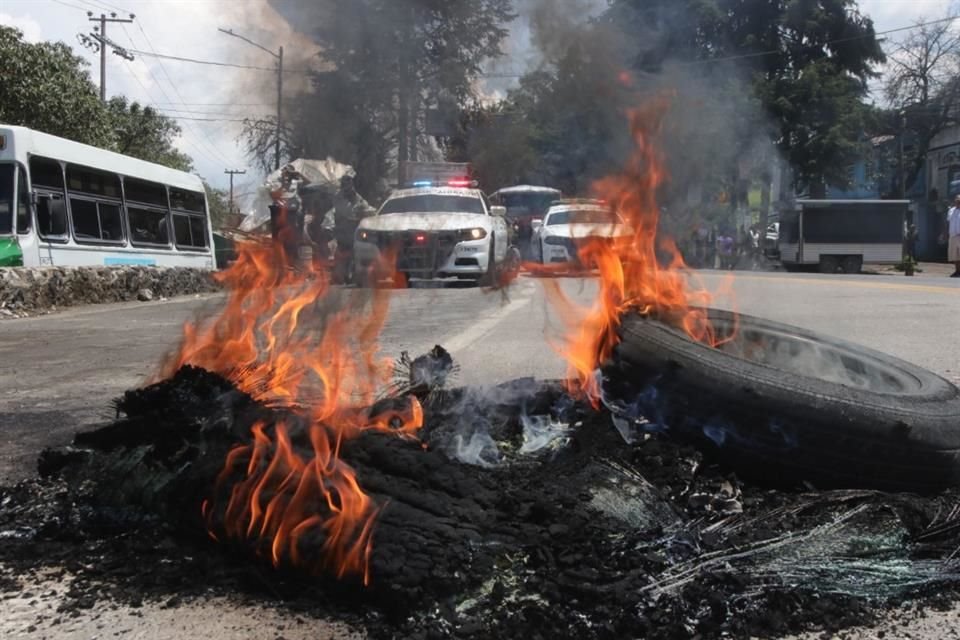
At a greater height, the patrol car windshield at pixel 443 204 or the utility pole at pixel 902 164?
the utility pole at pixel 902 164

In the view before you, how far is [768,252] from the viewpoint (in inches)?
1160

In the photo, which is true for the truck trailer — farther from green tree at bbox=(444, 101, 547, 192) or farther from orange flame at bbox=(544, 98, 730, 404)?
orange flame at bbox=(544, 98, 730, 404)

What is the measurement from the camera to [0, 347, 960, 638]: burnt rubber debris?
2.20 m

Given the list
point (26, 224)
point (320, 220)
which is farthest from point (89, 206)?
point (320, 220)

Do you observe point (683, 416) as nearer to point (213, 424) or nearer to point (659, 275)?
point (659, 275)

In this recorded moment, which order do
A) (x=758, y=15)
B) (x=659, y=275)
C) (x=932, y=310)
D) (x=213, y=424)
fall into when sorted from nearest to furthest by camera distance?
(x=213, y=424), (x=659, y=275), (x=758, y=15), (x=932, y=310)

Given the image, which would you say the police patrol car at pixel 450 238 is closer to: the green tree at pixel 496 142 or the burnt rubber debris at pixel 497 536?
the green tree at pixel 496 142

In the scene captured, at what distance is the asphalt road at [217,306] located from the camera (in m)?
2.18

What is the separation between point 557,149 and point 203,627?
3.92m

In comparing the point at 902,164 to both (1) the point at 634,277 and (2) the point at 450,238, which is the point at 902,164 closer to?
(2) the point at 450,238

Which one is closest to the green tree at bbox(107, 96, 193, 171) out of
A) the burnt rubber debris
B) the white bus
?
the white bus

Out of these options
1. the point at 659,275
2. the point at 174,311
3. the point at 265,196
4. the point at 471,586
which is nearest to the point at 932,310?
the point at 659,275

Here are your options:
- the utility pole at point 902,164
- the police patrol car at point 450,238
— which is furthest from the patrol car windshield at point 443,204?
the utility pole at point 902,164

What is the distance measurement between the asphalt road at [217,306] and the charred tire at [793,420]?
0.85m
